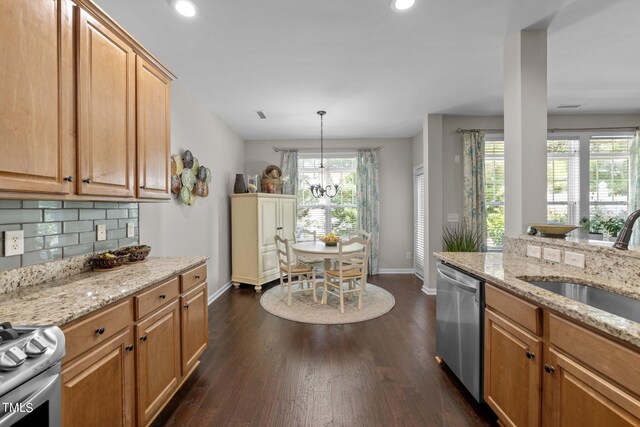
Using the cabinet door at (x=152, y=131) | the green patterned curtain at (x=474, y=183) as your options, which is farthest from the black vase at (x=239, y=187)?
the green patterned curtain at (x=474, y=183)

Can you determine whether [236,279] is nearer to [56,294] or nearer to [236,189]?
[236,189]

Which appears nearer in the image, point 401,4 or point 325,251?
point 401,4

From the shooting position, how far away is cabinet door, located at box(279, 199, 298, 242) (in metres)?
4.82

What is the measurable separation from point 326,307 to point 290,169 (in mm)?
2800

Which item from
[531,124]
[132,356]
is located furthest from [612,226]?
[132,356]

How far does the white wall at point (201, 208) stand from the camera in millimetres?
2744

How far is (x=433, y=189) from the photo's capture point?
4.17 metres

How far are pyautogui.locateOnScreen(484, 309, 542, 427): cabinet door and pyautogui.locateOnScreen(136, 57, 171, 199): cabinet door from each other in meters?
2.34

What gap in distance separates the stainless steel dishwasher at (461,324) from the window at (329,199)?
3.26 m

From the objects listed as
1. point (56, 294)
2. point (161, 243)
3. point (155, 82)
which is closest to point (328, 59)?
point (155, 82)

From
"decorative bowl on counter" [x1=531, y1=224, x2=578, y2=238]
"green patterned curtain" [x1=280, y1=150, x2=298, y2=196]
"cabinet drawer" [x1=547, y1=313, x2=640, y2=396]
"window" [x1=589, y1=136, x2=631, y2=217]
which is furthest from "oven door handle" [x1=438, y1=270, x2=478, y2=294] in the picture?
"window" [x1=589, y1=136, x2=631, y2=217]

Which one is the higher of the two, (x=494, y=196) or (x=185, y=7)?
(x=185, y=7)

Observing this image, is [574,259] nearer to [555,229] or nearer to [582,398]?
[555,229]

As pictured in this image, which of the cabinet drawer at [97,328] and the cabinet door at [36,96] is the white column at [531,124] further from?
the cabinet door at [36,96]
